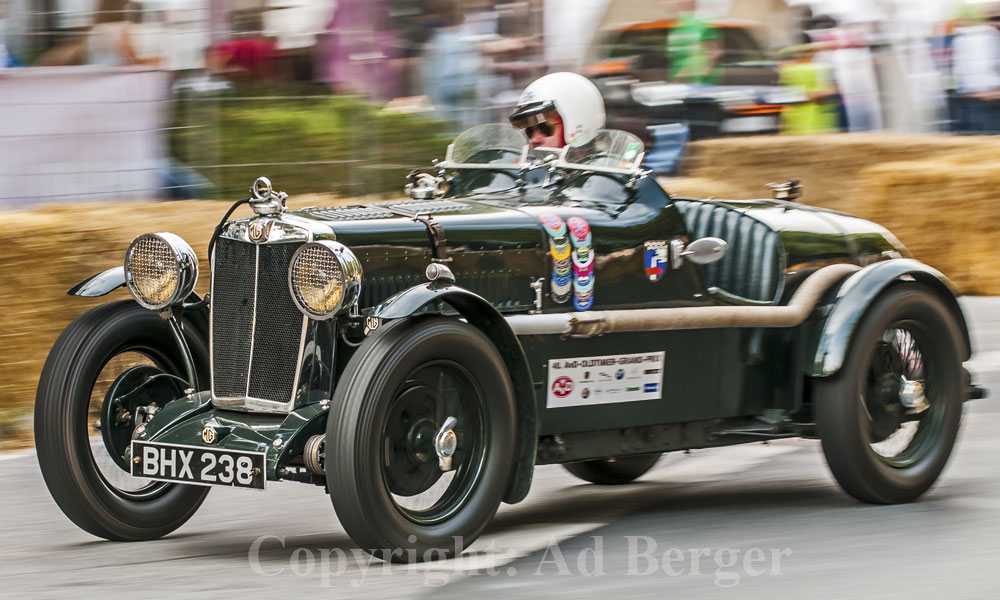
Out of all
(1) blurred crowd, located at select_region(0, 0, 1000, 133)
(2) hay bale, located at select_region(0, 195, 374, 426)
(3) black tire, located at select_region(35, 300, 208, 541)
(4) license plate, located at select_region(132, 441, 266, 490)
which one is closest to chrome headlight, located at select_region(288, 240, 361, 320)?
(4) license plate, located at select_region(132, 441, 266, 490)

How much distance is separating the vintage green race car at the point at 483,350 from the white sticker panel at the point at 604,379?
0.01 metres

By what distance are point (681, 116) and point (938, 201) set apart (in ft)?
7.34

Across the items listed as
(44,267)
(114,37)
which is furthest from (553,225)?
(114,37)

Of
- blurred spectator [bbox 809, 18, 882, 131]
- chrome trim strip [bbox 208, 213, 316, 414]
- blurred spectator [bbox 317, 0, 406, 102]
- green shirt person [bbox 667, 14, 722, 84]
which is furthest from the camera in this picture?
blurred spectator [bbox 809, 18, 882, 131]

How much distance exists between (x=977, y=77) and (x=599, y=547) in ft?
30.3

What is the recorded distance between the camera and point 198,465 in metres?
4.91

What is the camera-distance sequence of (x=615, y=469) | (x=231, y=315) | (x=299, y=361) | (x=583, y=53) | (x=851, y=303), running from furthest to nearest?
(x=583, y=53) < (x=615, y=469) < (x=851, y=303) < (x=231, y=315) < (x=299, y=361)

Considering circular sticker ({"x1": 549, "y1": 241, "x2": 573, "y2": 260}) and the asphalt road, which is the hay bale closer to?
the asphalt road

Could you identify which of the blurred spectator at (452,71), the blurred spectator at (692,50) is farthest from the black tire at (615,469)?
the blurred spectator at (692,50)

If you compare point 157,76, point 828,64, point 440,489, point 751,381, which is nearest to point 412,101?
point 157,76

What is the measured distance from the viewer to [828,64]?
43.4 ft

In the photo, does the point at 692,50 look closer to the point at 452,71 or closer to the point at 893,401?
the point at 452,71

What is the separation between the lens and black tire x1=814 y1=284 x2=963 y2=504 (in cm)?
582

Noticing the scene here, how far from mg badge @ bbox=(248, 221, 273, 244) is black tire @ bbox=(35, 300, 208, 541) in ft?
1.90
